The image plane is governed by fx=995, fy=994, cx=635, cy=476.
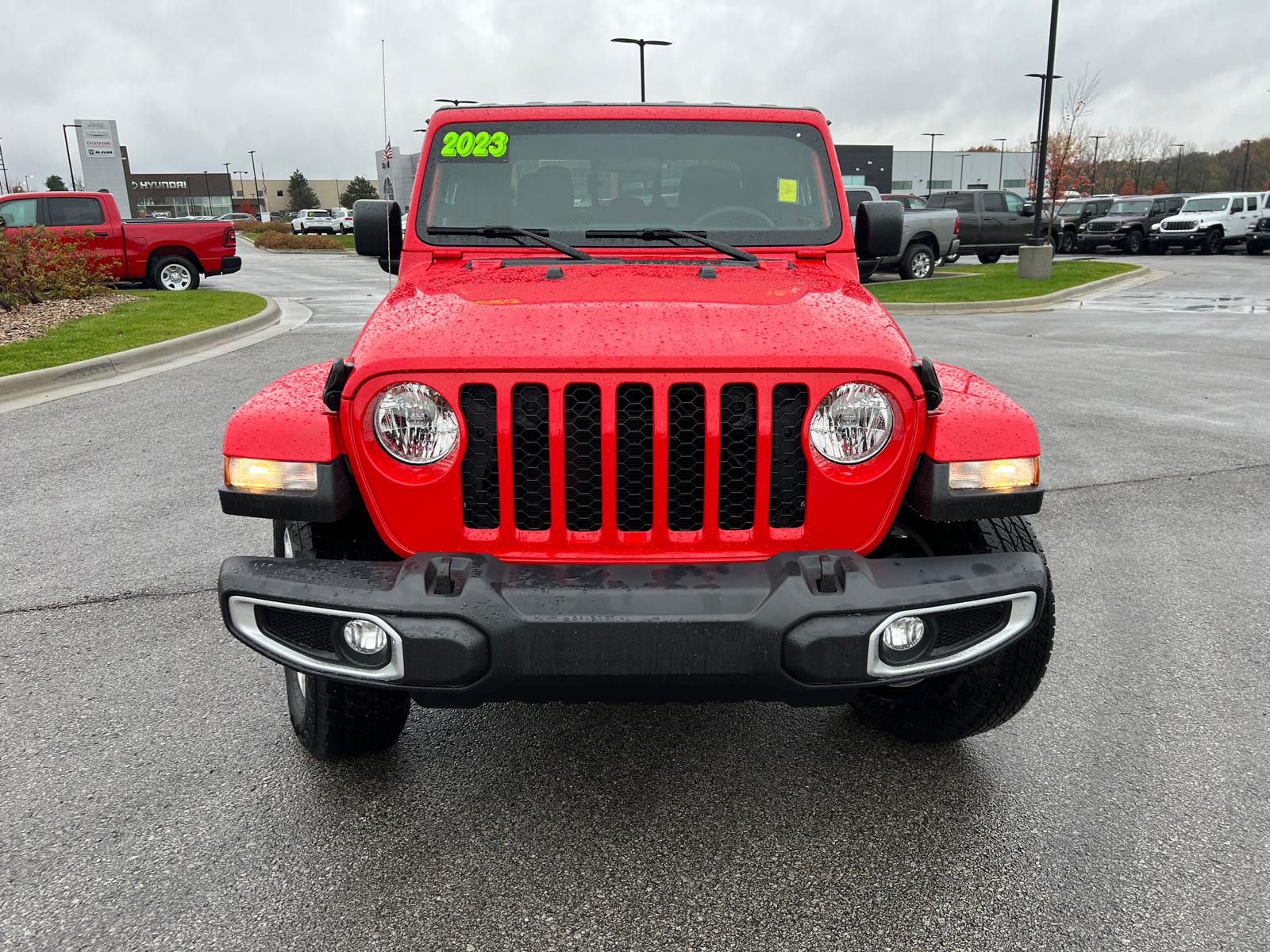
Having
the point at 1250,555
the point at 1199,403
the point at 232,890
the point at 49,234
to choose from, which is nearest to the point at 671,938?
the point at 232,890

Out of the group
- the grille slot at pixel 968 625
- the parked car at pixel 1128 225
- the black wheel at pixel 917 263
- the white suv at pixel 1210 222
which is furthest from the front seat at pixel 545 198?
the white suv at pixel 1210 222

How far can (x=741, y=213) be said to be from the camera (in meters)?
3.65

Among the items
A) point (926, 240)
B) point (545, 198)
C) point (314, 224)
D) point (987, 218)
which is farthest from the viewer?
point (314, 224)

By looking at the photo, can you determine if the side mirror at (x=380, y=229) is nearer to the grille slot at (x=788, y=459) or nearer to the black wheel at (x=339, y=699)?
the black wheel at (x=339, y=699)

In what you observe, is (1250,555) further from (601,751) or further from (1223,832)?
(601,751)

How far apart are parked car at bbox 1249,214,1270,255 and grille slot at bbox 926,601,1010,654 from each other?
1406 inches

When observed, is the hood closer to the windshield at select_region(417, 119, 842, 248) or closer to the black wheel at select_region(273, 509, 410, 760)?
the black wheel at select_region(273, 509, 410, 760)

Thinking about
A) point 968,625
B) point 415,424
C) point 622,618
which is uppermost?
point 415,424

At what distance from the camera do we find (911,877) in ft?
8.03

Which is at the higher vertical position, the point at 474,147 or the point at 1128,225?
the point at 474,147

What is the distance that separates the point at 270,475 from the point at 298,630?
41cm

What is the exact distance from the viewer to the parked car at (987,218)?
26.2 m

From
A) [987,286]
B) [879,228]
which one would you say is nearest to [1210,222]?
[987,286]

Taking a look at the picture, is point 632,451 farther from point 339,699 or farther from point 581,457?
point 339,699
